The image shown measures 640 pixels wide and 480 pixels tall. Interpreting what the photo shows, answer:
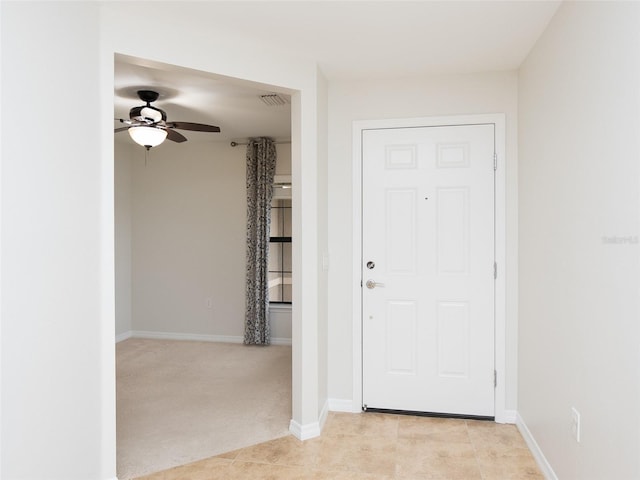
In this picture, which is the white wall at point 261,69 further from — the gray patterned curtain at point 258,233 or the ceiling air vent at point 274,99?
the gray patterned curtain at point 258,233

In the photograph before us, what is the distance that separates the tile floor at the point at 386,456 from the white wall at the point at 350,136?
36 cm

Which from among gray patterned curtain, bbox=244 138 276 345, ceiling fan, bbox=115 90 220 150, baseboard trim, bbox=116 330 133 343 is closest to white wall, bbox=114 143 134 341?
baseboard trim, bbox=116 330 133 343

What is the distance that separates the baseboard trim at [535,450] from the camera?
2.27 metres

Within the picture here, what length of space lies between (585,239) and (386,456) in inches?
64.0

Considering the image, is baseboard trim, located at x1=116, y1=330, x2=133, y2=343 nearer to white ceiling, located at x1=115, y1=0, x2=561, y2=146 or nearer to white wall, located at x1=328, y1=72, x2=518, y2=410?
white ceiling, located at x1=115, y1=0, x2=561, y2=146

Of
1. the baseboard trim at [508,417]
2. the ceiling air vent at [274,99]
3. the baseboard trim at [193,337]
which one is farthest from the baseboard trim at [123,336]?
the baseboard trim at [508,417]

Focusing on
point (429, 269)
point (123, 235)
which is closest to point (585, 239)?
point (429, 269)

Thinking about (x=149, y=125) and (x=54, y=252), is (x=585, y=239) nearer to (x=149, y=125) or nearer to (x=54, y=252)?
(x=54, y=252)

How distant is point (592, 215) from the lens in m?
1.77

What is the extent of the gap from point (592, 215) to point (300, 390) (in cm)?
192

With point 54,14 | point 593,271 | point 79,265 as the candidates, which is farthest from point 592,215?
point 54,14

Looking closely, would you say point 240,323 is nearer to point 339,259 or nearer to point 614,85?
point 339,259

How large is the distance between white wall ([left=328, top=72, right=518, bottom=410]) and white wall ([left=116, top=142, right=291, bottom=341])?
2.20 m

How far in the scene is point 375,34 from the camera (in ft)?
8.06
